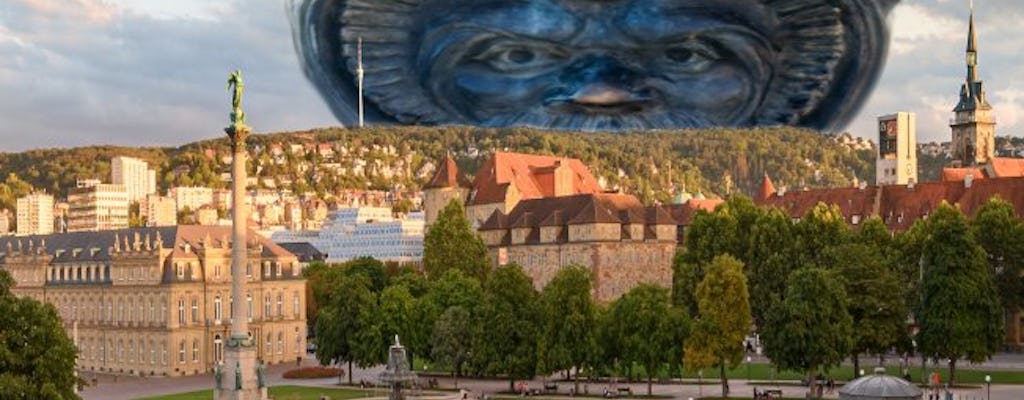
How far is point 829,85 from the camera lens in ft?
20.1

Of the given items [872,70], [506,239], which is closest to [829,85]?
[872,70]

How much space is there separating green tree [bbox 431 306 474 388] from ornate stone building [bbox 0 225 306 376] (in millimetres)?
21499

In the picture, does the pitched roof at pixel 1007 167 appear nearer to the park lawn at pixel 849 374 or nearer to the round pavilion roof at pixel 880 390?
the park lawn at pixel 849 374

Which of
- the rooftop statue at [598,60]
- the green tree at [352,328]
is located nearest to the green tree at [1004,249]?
the green tree at [352,328]

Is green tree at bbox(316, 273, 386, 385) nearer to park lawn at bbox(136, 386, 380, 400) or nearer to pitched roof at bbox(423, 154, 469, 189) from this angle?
park lawn at bbox(136, 386, 380, 400)

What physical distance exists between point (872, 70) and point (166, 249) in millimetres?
82725

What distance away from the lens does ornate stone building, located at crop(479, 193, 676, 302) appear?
104500 millimetres

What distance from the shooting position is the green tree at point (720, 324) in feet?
190

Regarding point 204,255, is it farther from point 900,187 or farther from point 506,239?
point 900,187

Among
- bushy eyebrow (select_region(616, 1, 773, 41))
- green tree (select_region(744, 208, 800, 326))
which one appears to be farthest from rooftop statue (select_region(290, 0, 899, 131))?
green tree (select_region(744, 208, 800, 326))

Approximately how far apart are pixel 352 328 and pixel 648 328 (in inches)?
718

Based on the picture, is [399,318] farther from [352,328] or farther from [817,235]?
[817,235]

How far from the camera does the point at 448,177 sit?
122062mm

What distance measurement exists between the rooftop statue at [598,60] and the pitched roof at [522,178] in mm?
109850
